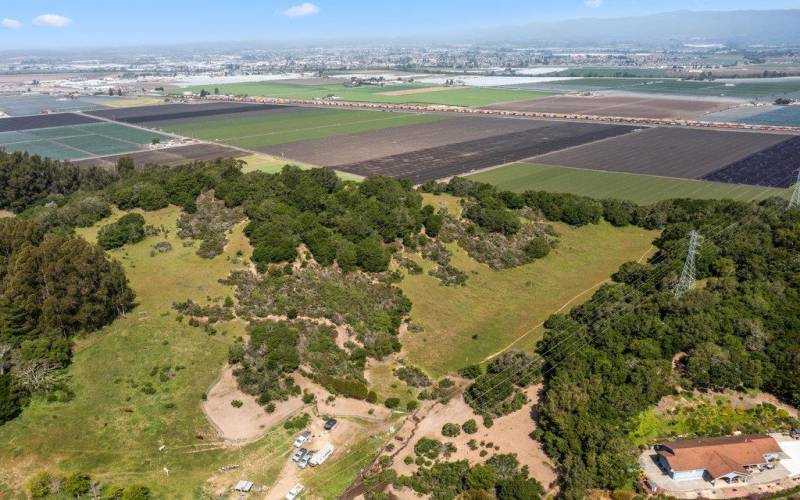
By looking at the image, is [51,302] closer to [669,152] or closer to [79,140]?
[669,152]

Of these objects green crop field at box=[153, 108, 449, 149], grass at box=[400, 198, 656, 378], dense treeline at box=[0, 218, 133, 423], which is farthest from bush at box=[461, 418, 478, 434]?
green crop field at box=[153, 108, 449, 149]

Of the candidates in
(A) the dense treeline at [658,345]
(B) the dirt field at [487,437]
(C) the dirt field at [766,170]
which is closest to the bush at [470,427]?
(B) the dirt field at [487,437]

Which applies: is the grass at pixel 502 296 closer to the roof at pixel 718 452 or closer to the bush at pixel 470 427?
the bush at pixel 470 427

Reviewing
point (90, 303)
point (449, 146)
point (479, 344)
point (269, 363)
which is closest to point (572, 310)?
point (479, 344)

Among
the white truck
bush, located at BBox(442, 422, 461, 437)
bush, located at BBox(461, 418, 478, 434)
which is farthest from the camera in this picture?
bush, located at BBox(461, 418, 478, 434)

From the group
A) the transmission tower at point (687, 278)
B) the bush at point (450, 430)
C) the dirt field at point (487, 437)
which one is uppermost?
the transmission tower at point (687, 278)

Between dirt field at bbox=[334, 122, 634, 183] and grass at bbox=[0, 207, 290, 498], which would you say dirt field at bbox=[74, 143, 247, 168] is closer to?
dirt field at bbox=[334, 122, 634, 183]

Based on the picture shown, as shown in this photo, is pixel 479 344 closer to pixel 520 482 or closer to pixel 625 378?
pixel 625 378
